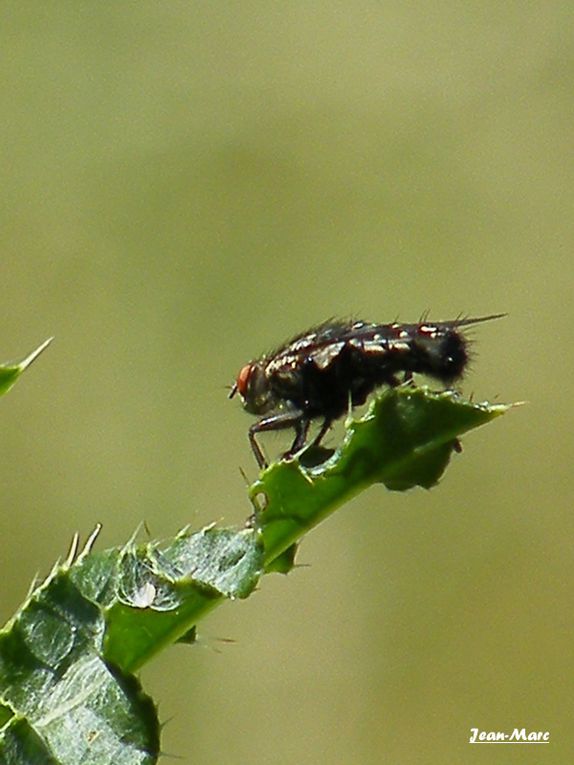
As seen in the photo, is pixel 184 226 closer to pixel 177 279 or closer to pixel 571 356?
pixel 177 279

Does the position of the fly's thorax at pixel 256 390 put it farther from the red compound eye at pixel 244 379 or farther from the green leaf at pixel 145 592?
the green leaf at pixel 145 592

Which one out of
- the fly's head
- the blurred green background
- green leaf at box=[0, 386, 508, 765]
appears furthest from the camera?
the blurred green background

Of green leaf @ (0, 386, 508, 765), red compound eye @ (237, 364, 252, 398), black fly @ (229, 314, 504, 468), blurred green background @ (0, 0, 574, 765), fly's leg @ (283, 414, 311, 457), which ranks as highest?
blurred green background @ (0, 0, 574, 765)

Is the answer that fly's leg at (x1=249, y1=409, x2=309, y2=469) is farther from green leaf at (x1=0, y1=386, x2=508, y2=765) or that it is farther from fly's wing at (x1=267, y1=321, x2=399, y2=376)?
Answer: green leaf at (x1=0, y1=386, x2=508, y2=765)

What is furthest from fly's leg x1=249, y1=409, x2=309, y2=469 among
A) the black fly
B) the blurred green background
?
the blurred green background

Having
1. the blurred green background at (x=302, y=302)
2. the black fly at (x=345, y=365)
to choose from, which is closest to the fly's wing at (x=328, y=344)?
the black fly at (x=345, y=365)

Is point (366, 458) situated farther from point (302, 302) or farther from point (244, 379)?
point (302, 302)

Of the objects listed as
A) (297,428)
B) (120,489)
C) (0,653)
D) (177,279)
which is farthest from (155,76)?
(0,653)

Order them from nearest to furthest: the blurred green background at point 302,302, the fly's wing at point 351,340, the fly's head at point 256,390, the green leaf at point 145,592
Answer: the green leaf at point 145,592 → the fly's wing at point 351,340 → the fly's head at point 256,390 → the blurred green background at point 302,302
